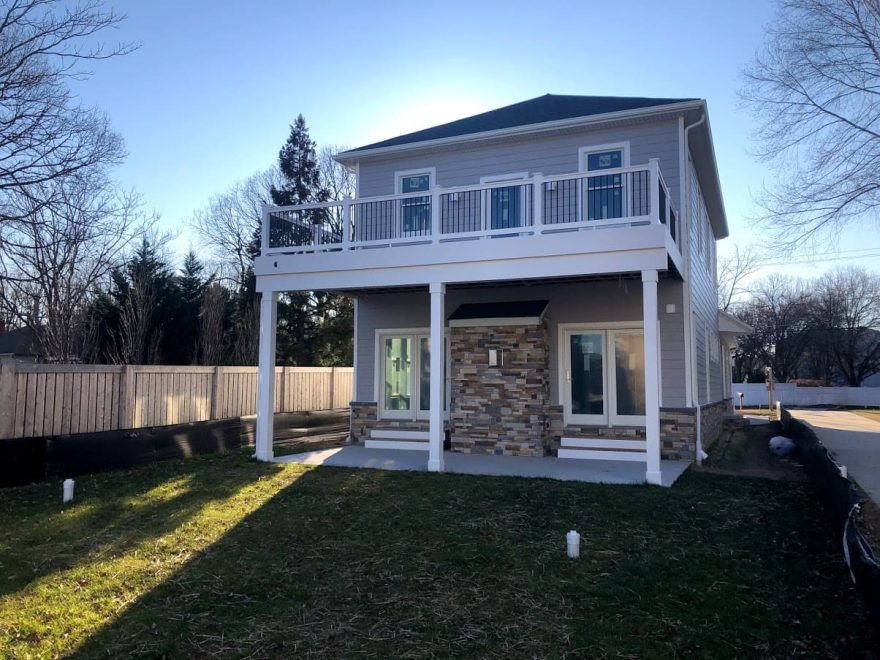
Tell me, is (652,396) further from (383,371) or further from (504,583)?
(383,371)

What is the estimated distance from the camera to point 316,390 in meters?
13.4

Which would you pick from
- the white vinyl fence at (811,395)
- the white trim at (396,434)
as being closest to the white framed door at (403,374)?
the white trim at (396,434)

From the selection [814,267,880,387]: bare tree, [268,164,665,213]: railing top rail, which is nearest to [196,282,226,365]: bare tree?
[268,164,665,213]: railing top rail

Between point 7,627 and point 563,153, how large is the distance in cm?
965

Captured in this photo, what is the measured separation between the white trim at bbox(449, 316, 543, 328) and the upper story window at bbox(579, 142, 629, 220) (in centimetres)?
183

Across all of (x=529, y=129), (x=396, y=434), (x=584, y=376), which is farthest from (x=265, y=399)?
(x=529, y=129)

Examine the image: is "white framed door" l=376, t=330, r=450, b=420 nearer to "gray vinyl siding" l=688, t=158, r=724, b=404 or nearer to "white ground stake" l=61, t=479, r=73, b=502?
"gray vinyl siding" l=688, t=158, r=724, b=404

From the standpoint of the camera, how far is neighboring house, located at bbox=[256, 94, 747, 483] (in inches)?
327

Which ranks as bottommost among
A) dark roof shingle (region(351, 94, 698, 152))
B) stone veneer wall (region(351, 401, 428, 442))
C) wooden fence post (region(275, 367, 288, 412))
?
stone veneer wall (region(351, 401, 428, 442))

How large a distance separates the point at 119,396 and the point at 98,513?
295 centimetres

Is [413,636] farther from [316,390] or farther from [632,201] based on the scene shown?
[316,390]

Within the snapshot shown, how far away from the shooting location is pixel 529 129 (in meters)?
10.2

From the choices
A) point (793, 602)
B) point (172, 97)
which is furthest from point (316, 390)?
point (793, 602)

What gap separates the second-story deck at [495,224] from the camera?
7723mm
